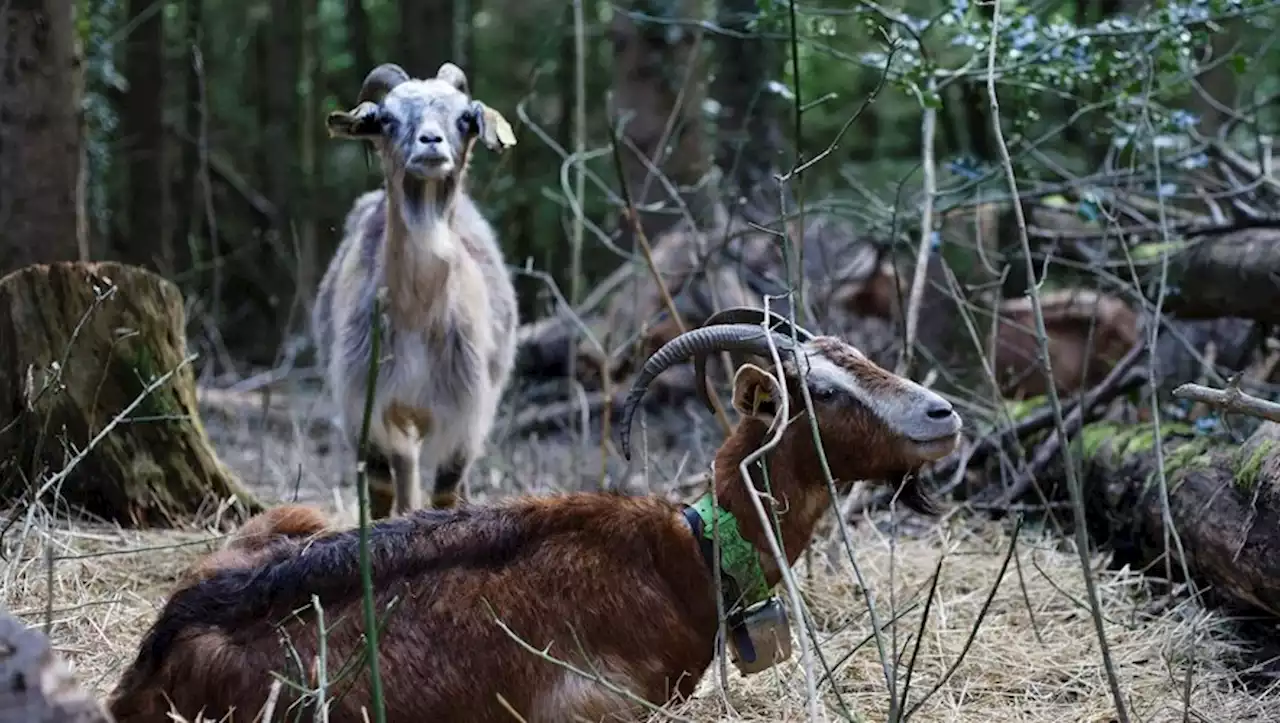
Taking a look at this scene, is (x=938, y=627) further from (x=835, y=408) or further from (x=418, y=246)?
(x=418, y=246)

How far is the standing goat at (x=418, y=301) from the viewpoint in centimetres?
622

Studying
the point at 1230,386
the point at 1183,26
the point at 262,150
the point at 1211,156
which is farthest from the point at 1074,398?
the point at 262,150

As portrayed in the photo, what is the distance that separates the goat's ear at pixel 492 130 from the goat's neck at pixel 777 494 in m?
2.36

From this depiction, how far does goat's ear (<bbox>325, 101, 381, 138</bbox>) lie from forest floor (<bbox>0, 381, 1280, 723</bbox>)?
1554 millimetres

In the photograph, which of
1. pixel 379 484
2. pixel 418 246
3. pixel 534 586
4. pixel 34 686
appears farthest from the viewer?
pixel 379 484

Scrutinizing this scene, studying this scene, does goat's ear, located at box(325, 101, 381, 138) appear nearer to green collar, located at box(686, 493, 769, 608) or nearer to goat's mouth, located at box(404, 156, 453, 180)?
goat's mouth, located at box(404, 156, 453, 180)

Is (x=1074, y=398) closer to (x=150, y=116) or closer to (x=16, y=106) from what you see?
(x=16, y=106)

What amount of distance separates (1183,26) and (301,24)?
13.4m

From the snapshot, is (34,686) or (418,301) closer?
(34,686)

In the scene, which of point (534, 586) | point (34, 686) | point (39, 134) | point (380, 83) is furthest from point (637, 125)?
point (34, 686)

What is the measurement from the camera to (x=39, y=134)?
7.04 meters

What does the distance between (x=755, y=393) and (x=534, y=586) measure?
36.9 inches

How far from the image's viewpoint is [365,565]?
9.32ft

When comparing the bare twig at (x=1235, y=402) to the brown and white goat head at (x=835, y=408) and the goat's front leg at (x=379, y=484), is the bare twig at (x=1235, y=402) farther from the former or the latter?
the goat's front leg at (x=379, y=484)
